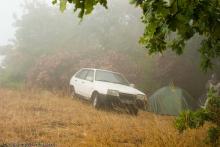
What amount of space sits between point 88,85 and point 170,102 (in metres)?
3.27

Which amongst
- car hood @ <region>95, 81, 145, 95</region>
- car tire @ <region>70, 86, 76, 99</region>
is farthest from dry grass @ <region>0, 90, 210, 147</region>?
car tire @ <region>70, 86, 76, 99</region>

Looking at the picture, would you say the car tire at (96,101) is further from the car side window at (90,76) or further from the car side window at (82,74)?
the car side window at (82,74)

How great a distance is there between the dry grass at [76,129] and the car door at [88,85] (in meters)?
0.61

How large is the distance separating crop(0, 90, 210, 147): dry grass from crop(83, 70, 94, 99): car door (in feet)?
1.99

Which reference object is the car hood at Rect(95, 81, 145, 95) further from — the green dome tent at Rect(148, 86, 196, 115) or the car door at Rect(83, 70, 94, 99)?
Result: the green dome tent at Rect(148, 86, 196, 115)

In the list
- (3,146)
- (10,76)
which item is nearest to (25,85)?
(10,76)

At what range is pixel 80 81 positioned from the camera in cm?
1261

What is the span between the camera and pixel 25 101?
11438mm

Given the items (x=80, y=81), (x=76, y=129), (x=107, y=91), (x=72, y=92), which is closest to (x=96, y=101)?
(x=107, y=91)

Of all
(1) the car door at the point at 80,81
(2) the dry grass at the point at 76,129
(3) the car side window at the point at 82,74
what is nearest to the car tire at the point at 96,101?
(2) the dry grass at the point at 76,129

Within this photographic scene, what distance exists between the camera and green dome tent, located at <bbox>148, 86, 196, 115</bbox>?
12391mm

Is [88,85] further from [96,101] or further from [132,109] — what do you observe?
[132,109]

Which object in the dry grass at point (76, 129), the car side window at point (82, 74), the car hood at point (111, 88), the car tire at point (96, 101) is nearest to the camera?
the dry grass at point (76, 129)

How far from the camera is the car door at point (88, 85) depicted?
A: 1147 cm
